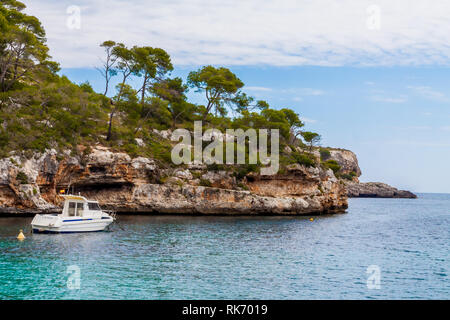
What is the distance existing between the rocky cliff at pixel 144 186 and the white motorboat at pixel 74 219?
8.27 meters

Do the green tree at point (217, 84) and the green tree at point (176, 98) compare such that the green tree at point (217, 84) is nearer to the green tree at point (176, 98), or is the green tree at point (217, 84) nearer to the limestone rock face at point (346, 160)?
the green tree at point (176, 98)

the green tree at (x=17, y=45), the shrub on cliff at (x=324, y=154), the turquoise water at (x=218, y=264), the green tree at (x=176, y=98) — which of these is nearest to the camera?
the turquoise water at (x=218, y=264)

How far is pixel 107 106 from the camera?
66312mm

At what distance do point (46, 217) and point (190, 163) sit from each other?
79.9 feet

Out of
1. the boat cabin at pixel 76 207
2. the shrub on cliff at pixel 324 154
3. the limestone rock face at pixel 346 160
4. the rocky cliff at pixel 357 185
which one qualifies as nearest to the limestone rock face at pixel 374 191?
the rocky cliff at pixel 357 185

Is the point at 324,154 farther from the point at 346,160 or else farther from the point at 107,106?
the point at 107,106

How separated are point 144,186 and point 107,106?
21146mm

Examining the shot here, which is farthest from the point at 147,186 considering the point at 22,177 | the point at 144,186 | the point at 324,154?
the point at 324,154

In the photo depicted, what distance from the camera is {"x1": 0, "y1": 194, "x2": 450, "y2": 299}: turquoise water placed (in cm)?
1867

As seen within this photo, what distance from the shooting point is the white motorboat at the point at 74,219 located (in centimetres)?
3353

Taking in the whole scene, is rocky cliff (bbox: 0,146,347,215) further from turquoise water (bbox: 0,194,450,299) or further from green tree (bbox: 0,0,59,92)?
green tree (bbox: 0,0,59,92)

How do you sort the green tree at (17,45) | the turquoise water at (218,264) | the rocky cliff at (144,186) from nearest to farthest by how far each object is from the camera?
1. the turquoise water at (218,264)
2. the rocky cliff at (144,186)
3. the green tree at (17,45)

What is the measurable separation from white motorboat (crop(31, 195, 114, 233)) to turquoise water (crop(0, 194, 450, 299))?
4.81 feet
